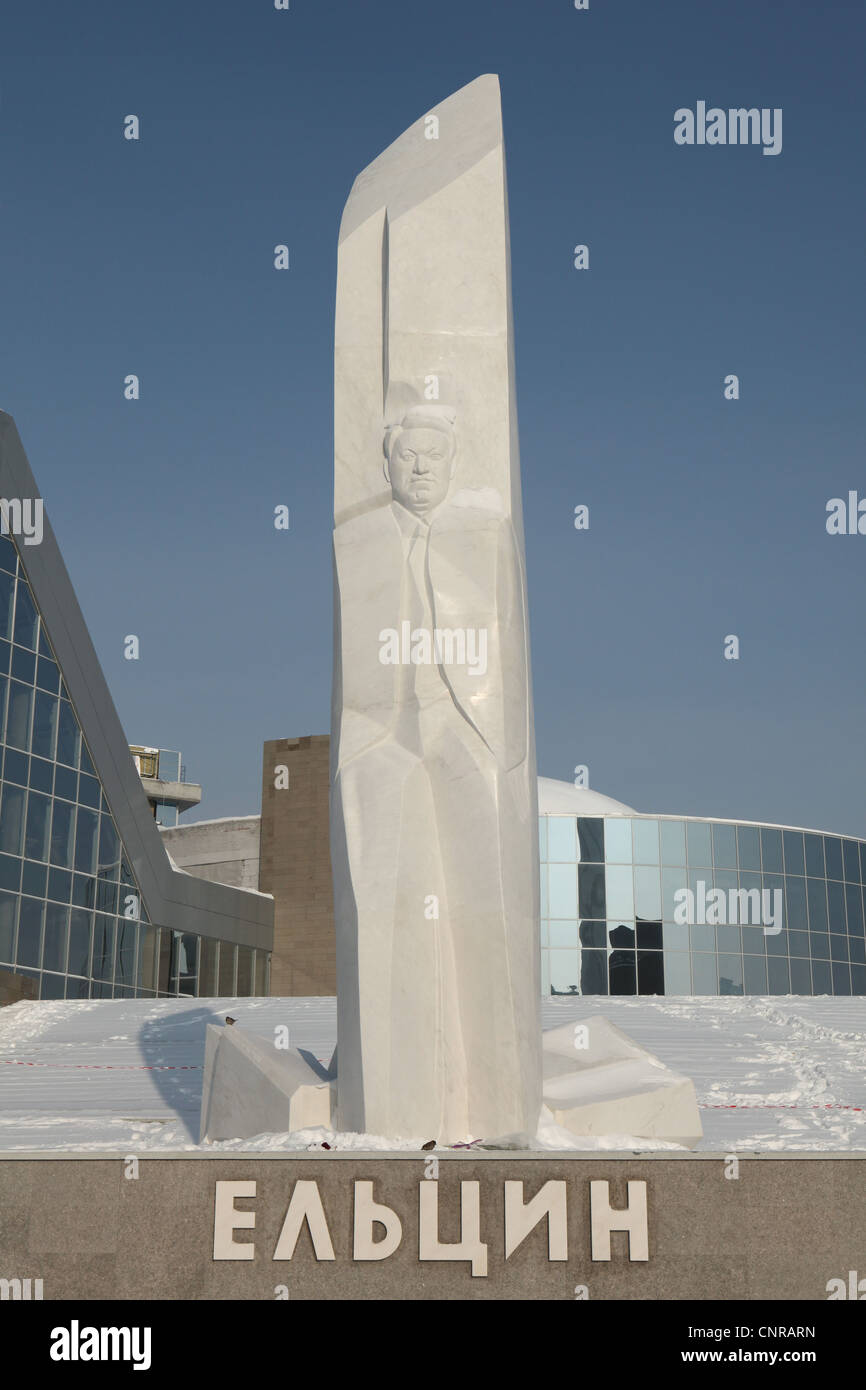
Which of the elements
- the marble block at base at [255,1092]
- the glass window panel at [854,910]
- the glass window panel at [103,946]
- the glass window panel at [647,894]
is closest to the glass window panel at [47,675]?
the glass window panel at [103,946]

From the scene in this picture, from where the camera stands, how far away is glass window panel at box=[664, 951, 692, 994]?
34.1m

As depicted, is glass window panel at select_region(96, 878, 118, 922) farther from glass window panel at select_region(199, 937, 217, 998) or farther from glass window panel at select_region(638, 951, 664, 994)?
glass window panel at select_region(638, 951, 664, 994)

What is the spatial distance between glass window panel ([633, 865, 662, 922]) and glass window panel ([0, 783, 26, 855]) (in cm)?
1546

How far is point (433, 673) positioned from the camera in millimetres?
8609

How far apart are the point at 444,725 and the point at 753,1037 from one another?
25.8 feet

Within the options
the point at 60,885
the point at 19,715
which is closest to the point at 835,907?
the point at 60,885

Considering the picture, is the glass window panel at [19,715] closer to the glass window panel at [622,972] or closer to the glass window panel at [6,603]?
the glass window panel at [6,603]

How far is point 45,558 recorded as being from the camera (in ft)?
82.5

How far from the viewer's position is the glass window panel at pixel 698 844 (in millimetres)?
35281

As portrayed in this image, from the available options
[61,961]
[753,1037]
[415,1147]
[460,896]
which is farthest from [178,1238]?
[61,961]

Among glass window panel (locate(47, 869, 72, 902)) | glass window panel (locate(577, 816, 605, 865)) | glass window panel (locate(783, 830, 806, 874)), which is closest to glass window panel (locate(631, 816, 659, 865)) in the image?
glass window panel (locate(577, 816, 605, 865))

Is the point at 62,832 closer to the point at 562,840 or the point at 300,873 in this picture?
the point at 300,873

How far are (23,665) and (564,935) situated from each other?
14.7 m
